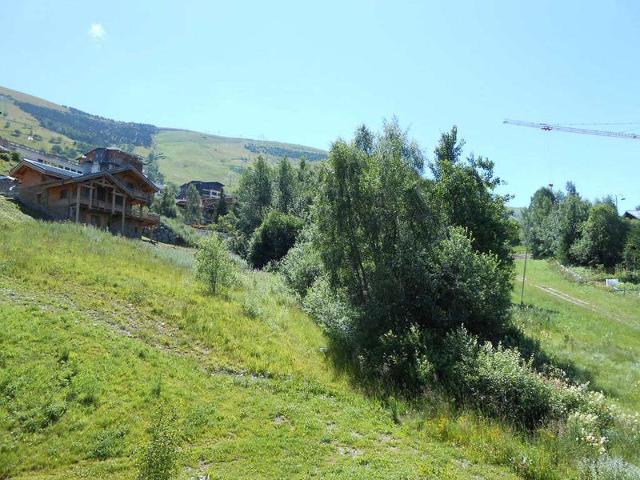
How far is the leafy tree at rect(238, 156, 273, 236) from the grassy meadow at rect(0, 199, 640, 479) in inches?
1719

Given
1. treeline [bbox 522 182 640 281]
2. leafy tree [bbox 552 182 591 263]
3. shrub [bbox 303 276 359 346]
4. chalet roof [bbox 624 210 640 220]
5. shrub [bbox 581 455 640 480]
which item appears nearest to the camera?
shrub [bbox 581 455 640 480]

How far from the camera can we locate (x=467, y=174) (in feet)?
95.1

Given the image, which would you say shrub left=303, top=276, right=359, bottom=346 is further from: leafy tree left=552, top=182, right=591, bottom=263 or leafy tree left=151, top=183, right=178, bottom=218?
leafy tree left=151, top=183, right=178, bottom=218

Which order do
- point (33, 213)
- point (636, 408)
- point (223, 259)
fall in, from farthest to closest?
point (33, 213) < point (223, 259) < point (636, 408)

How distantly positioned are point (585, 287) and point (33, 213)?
5527 cm

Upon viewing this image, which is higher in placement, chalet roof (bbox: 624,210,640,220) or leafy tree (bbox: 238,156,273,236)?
chalet roof (bbox: 624,210,640,220)

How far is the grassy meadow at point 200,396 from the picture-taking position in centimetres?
885

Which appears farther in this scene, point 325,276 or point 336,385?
point 325,276

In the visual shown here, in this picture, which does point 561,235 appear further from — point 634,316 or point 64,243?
point 64,243

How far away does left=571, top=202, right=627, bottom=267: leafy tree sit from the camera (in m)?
58.4

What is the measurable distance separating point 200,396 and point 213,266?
10684 millimetres

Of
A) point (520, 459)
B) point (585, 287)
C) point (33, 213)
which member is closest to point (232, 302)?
point (520, 459)

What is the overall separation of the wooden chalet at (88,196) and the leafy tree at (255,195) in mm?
15091

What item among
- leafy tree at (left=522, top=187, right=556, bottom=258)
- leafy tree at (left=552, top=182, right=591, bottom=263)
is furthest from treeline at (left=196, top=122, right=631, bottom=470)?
leafy tree at (left=522, top=187, right=556, bottom=258)
